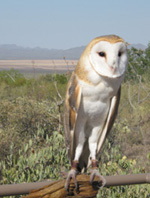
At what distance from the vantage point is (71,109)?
2.43m

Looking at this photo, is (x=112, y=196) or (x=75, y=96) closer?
(x=75, y=96)

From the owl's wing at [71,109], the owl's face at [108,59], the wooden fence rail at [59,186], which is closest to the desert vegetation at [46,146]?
the owl's wing at [71,109]

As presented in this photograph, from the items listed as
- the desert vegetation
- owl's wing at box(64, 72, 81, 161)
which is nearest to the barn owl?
owl's wing at box(64, 72, 81, 161)

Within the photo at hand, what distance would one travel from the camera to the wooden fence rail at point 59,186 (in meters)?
1.79

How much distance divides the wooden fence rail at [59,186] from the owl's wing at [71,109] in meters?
0.33

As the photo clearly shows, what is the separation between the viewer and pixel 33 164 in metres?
3.72

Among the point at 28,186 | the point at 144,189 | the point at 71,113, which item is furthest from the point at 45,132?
the point at 28,186

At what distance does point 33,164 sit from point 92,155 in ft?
4.71

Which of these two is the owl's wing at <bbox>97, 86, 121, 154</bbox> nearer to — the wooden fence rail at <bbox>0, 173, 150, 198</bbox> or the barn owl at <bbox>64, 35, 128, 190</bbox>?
the barn owl at <bbox>64, 35, 128, 190</bbox>

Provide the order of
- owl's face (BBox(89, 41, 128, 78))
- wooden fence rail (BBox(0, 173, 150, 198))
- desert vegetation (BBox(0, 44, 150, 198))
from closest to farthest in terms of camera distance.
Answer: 1. wooden fence rail (BBox(0, 173, 150, 198))
2. owl's face (BBox(89, 41, 128, 78))
3. desert vegetation (BBox(0, 44, 150, 198))

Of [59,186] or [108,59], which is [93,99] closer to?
[108,59]

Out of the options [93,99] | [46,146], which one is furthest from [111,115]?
[46,146]

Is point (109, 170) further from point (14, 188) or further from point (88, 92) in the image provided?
point (14, 188)

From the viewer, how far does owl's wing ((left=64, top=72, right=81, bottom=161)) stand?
7.55ft
